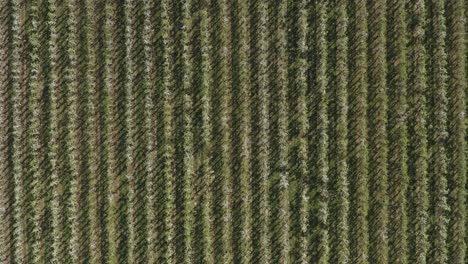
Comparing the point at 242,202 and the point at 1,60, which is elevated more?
the point at 1,60

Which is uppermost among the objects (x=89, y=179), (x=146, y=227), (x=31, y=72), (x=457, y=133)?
(x=31, y=72)

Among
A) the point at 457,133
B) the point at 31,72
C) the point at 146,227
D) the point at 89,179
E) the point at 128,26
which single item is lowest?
the point at 146,227

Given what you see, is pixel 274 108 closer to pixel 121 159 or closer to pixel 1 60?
pixel 121 159

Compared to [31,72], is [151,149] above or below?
below

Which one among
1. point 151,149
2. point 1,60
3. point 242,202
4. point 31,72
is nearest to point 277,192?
point 242,202

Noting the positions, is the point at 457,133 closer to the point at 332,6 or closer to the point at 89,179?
the point at 332,6

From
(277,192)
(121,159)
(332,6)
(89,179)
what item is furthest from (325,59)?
(89,179)
